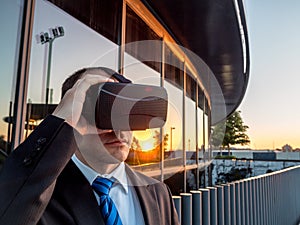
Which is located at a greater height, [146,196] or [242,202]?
[146,196]

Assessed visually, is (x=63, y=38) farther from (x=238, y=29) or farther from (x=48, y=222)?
(x=238, y=29)

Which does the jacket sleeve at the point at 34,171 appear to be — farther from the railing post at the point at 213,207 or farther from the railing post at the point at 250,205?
the railing post at the point at 250,205

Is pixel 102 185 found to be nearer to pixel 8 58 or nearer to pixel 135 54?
pixel 8 58

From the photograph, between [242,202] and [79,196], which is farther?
[242,202]

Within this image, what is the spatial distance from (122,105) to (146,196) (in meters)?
0.30

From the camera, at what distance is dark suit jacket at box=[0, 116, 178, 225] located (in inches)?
20.4

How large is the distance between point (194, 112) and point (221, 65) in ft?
3.80

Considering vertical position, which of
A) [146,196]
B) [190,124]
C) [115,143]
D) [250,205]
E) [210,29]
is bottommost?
[250,205]

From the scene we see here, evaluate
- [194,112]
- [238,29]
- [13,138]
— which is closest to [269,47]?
[194,112]

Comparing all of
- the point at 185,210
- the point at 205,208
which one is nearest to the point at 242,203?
the point at 205,208

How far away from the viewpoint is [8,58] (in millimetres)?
1620

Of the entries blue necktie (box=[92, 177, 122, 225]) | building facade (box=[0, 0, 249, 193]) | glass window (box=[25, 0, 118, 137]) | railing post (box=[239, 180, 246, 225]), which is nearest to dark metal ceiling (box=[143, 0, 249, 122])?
building facade (box=[0, 0, 249, 193])

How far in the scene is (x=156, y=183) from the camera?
830 mm

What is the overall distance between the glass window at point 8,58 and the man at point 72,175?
1096 millimetres
